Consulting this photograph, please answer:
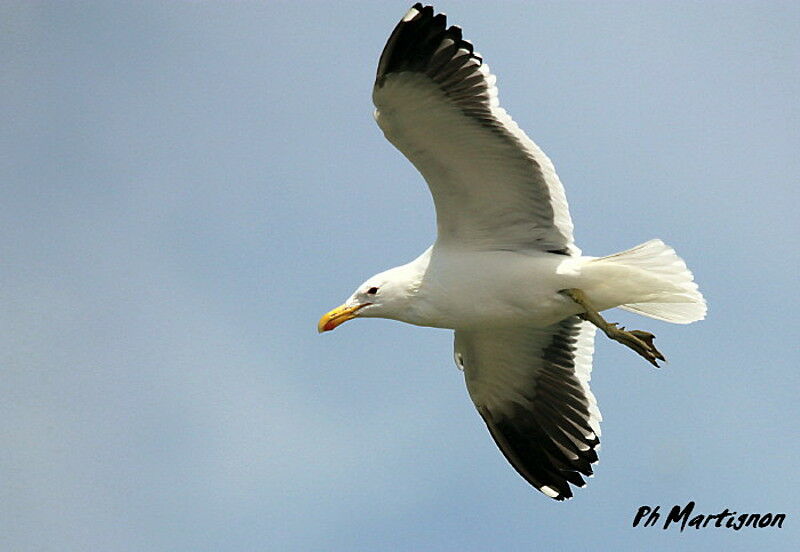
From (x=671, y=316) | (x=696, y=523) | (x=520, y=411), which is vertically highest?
(x=671, y=316)

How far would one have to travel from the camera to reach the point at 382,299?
30.7ft

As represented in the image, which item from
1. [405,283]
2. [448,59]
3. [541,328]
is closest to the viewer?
[448,59]

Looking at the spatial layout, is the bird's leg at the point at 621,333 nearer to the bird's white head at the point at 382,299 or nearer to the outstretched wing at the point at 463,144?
the outstretched wing at the point at 463,144

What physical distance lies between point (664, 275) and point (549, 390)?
5.38 feet

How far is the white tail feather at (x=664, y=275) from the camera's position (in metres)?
9.02

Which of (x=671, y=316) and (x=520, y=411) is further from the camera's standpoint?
(x=520, y=411)

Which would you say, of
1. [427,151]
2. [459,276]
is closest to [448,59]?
[427,151]

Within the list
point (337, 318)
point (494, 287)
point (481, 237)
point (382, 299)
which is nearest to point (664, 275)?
point (494, 287)

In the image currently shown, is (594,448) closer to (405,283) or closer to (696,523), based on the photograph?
(696,523)

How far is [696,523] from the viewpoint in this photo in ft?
30.7

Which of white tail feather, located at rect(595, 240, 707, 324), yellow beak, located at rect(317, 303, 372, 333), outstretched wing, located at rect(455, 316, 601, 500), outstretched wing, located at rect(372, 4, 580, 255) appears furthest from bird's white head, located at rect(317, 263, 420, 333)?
white tail feather, located at rect(595, 240, 707, 324)

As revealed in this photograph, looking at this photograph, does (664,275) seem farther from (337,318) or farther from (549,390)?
(337,318)

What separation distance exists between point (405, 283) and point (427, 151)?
0.91 meters

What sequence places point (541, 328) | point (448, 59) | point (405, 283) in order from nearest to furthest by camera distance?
point (448, 59) < point (405, 283) < point (541, 328)
